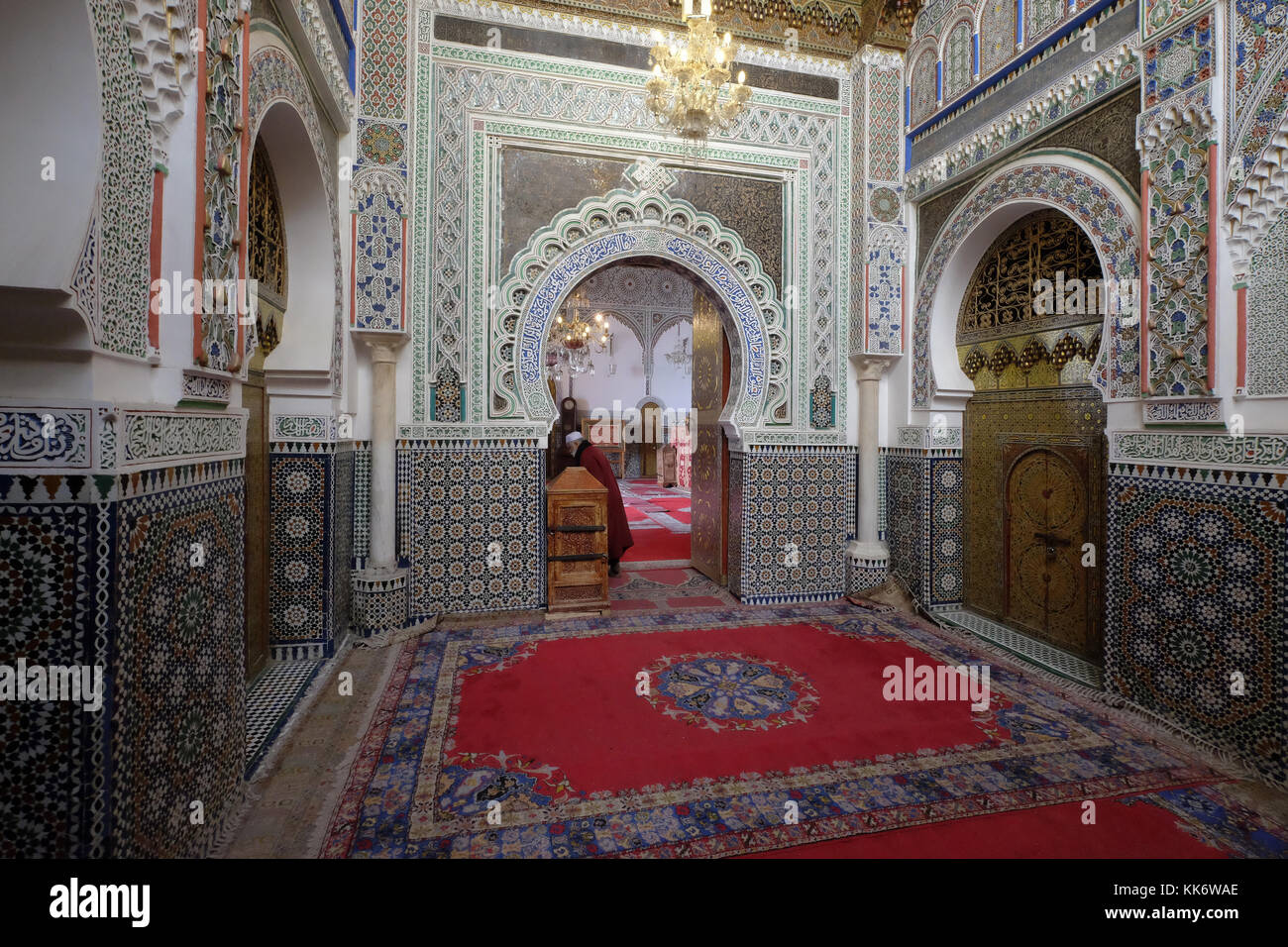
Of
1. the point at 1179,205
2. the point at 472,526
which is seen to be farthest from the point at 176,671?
the point at 1179,205

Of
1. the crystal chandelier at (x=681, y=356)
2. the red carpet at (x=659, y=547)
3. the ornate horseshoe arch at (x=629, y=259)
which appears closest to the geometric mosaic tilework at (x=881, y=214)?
the ornate horseshoe arch at (x=629, y=259)

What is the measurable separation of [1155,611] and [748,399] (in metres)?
2.39

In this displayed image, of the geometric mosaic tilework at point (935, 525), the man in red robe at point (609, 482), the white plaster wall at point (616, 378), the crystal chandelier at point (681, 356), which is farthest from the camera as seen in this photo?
the white plaster wall at point (616, 378)

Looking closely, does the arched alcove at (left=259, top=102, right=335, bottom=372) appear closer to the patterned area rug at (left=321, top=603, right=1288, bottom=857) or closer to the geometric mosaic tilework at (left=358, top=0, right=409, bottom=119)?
the geometric mosaic tilework at (left=358, top=0, right=409, bottom=119)

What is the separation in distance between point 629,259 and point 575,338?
20.0 feet

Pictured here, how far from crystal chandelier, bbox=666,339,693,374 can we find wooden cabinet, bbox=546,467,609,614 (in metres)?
9.30

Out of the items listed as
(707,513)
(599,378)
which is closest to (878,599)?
(707,513)

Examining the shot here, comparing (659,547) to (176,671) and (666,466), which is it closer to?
(176,671)

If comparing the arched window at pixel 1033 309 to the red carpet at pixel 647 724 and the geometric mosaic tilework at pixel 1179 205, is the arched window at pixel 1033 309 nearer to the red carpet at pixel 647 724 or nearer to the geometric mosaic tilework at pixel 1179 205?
the geometric mosaic tilework at pixel 1179 205

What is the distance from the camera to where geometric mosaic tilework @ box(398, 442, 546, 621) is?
12.1 feet

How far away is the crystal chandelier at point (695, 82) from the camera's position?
3033 mm

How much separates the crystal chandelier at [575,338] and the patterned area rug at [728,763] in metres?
6.46

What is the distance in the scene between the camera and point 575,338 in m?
10.0

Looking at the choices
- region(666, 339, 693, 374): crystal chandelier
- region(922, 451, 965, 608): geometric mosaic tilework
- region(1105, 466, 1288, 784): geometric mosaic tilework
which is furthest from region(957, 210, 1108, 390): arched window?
region(666, 339, 693, 374): crystal chandelier
